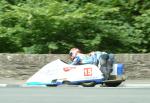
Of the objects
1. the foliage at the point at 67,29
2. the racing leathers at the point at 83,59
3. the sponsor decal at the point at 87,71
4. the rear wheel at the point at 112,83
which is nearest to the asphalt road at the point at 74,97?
the sponsor decal at the point at 87,71

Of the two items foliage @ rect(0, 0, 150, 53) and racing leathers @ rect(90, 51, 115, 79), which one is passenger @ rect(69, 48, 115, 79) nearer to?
racing leathers @ rect(90, 51, 115, 79)

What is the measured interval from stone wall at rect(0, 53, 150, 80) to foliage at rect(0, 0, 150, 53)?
0.71 metres

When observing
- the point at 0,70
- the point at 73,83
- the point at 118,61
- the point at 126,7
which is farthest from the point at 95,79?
the point at 126,7

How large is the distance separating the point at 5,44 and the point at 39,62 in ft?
7.48

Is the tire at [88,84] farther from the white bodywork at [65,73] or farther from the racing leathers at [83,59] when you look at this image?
the racing leathers at [83,59]

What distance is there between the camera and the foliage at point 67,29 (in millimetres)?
20719

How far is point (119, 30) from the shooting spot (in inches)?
843

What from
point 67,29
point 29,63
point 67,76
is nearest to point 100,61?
point 67,76

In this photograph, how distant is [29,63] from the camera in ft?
65.9

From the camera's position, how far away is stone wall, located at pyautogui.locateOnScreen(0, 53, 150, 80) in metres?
20.0

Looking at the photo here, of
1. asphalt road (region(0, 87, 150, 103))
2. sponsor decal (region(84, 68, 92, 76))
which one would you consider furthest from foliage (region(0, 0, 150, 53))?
asphalt road (region(0, 87, 150, 103))

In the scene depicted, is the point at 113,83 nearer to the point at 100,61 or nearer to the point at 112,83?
the point at 112,83

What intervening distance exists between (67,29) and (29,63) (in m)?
2.20

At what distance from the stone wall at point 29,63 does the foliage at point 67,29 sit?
28.1 inches
